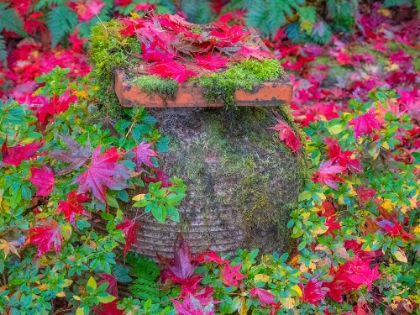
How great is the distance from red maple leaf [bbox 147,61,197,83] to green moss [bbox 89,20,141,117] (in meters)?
0.16

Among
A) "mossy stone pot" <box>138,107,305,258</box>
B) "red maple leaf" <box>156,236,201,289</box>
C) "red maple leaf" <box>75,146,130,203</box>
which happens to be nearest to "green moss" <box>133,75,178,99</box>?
"mossy stone pot" <box>138,107,305,258</box>

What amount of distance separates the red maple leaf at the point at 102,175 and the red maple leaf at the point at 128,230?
17cm

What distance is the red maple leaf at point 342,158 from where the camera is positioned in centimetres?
238

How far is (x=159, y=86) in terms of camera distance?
1.91 meters

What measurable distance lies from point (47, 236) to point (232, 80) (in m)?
0.85

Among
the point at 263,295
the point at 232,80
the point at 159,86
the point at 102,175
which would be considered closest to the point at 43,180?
the point at 102,175

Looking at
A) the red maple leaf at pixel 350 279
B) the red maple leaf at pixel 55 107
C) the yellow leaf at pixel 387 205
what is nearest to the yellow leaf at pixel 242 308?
the red maple leaf at pixel 350 279

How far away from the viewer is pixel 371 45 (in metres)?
4.71

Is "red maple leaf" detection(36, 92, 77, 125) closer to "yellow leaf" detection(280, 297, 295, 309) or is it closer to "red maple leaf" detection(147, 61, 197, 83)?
"red maple leaf" detection(147, 61, 197, 83)

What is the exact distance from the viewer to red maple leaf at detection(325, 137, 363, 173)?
2377mm

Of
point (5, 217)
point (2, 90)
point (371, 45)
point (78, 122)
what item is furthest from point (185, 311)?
point (371, 45)

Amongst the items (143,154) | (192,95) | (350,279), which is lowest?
(350,279)

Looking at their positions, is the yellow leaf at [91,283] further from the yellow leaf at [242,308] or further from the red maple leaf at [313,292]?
the red maple leaf at [313,292]

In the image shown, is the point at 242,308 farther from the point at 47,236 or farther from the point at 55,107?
the point at 55,107
